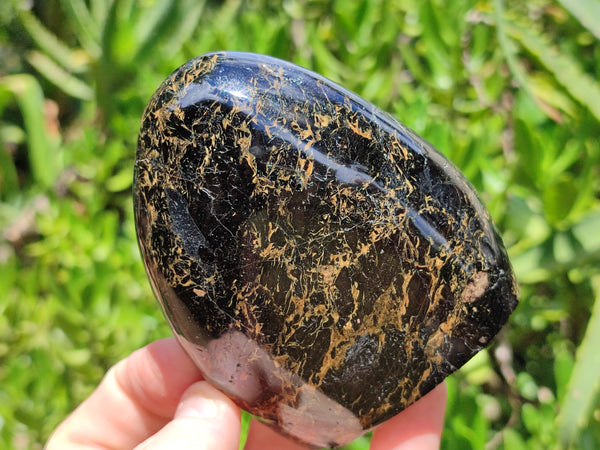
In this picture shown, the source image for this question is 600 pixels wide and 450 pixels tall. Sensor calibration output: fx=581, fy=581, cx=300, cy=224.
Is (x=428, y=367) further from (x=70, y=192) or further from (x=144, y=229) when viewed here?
(x=70, y=192)

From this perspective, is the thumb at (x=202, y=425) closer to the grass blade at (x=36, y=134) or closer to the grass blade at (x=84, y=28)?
the grass blade at (x=36, y=134)

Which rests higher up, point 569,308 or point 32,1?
point 32,1

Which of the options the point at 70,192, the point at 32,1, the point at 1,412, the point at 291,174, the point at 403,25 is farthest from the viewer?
the point at 32,1

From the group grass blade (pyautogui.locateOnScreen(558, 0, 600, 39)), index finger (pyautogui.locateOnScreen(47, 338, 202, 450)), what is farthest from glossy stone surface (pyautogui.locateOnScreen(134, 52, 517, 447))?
grass blade (pyautogui.locateOnScreen(558, 0, 600, 39))

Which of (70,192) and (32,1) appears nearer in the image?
(70,192)

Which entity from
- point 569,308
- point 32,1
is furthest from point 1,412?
point 32,1

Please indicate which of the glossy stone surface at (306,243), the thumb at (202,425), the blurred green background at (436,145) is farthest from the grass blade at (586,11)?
the thumb at (202,425)

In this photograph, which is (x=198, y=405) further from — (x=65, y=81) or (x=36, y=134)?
(x=65, y=81)
